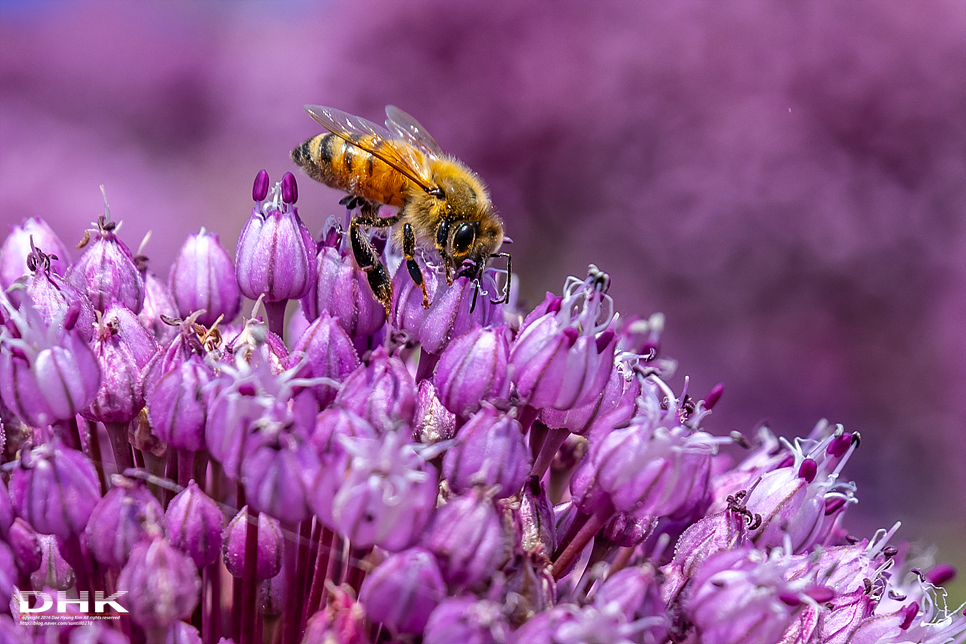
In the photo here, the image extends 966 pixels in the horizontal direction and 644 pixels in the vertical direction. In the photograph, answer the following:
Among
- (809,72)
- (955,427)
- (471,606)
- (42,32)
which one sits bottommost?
(471,606)

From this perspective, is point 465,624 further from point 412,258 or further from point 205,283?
point 205,283

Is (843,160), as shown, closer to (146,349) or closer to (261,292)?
(261,292)

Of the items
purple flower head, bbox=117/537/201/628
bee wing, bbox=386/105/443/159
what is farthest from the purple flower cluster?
bee wing, bbox=386/105/443/159

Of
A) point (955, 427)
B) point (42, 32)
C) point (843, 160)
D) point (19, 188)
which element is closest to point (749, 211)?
point (843, 160)

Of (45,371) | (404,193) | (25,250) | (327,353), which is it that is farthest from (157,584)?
(404,193)

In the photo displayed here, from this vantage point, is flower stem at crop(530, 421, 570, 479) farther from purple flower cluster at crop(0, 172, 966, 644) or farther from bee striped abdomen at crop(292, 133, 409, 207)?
bee striped abdomen at crop(292, 133, 409, 207)

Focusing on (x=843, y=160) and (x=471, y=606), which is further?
(x=843, y=160)

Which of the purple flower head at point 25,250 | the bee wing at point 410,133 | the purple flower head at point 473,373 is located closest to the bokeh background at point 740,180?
the bee wing at point 410,133
